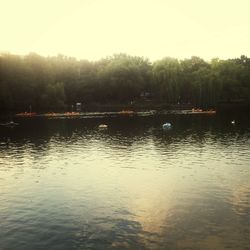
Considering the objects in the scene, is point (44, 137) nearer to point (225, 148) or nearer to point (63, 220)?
point (225, 148)

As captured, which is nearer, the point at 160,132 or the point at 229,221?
the point at 229,221

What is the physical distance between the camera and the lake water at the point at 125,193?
1559 inches

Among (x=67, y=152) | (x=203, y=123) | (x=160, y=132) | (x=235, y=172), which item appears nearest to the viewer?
(x=235, y=172)

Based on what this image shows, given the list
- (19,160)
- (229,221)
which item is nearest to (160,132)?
(19,160)

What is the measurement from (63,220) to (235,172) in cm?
3379

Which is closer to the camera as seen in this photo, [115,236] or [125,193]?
[115,236]

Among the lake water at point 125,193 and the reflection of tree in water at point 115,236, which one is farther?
the lake water at point 125,193

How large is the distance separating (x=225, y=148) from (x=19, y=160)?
44.8m

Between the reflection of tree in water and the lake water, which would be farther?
the lake water

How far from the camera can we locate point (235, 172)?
221 ft

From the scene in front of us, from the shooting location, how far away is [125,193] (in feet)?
182

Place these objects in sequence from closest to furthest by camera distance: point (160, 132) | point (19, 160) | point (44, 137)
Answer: point (19, 160) → point (44, 137) → point (160, 132)

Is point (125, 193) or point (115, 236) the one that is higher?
point (125, 193)

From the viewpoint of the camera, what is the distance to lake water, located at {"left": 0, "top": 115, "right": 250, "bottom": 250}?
39594 millimetres
